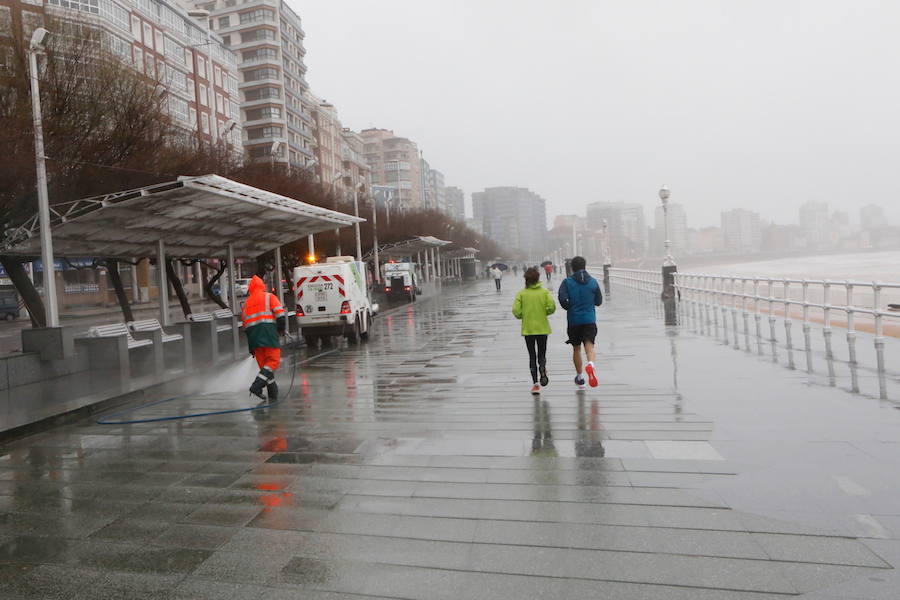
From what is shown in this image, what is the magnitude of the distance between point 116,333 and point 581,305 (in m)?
9.31

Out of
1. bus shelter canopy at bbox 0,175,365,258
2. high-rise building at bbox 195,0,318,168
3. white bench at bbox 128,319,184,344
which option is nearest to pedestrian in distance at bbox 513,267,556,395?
bus shelter canopy at bbox 0,175,365,258

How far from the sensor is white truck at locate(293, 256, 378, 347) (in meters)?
17.9

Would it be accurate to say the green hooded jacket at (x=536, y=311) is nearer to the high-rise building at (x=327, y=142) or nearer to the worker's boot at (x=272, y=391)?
the worker's boot at (x=272, y=391)

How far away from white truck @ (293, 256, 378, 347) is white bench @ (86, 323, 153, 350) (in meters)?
4.32

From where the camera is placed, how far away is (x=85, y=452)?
23.7ft

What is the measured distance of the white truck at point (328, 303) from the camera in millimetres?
17922

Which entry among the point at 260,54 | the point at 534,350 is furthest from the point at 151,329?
the point at 260,54

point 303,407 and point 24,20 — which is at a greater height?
point 24,20

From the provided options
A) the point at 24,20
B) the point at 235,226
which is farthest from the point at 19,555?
the point at 24,20

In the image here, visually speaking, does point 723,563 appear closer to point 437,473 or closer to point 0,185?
point 437,473

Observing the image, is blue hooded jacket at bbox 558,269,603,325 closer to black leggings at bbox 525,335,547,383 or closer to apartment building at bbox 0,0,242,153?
black leggings at bbox 525,335,547,383

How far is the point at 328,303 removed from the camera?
59.4ft

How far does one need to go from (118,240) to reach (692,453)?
1324 centimetres

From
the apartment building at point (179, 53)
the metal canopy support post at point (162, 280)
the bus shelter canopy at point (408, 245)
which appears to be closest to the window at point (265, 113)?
the apartment building at point (179, 53)
